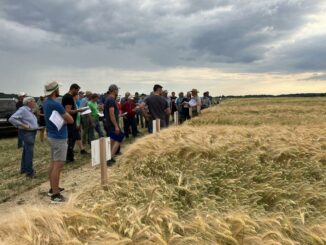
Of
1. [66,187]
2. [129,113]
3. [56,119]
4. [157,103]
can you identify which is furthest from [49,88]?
[129,113]

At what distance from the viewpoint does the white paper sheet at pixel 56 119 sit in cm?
683

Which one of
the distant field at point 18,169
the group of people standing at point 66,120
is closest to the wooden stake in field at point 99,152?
the group of people standing at point 66,120

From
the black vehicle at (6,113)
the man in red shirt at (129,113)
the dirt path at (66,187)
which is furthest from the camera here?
the black vehicle at (6,113)

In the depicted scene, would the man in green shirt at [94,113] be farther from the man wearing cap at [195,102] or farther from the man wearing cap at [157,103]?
the man wearing cap at [195,102]

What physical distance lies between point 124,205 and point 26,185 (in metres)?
4.93

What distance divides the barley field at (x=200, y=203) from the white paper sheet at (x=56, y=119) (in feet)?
4.87

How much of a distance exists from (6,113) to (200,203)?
17401mm

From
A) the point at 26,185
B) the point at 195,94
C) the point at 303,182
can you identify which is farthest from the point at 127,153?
the point at 195,94

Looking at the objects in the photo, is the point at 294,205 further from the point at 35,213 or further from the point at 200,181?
the point at 35,213

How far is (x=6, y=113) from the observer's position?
20.0m

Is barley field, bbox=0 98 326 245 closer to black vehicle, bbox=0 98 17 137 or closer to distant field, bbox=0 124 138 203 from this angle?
distant field, bbox=0 124 138 203

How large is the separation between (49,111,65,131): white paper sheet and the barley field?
1.49 meters

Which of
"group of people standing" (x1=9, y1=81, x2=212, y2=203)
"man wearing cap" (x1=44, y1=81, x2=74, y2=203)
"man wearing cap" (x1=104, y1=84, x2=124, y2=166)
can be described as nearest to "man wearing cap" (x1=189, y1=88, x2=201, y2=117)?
"group of people standing" (x1=9, y1=81, x2=212, y2=203)

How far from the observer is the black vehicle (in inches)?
782
